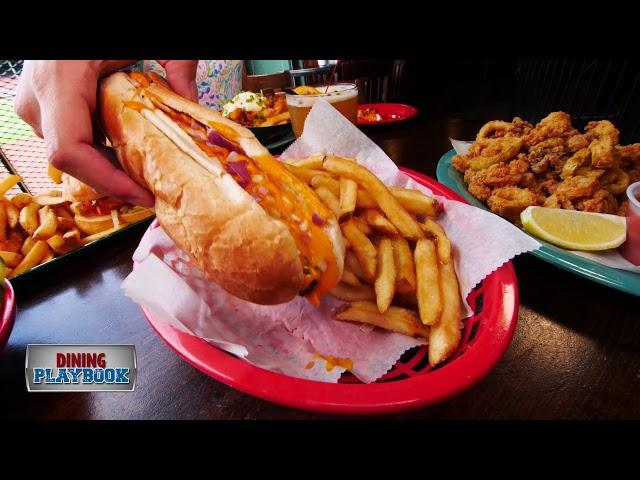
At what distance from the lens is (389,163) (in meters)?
1.50

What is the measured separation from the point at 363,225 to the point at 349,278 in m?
0.20

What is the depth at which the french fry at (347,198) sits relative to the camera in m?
1.08

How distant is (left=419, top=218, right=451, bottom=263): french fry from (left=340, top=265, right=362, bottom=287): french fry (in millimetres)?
261

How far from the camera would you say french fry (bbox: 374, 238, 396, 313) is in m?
0.96

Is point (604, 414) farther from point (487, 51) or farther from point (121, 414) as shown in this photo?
point (121, 414)

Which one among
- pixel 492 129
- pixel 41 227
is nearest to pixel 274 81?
pixel 492 129

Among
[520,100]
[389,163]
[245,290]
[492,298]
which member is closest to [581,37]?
[492,298]

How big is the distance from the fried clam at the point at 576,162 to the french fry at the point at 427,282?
0.84 meters

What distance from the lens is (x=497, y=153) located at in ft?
5.46

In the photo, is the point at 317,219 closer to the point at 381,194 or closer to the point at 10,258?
the point at 381,194

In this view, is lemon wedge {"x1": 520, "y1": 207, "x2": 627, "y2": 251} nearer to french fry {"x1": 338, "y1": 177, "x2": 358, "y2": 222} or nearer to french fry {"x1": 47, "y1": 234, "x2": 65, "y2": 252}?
french fry {"x1": 338, "y1": 177, "x2": 358, "y2": 222}

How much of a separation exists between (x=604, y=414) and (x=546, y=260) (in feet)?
1.54

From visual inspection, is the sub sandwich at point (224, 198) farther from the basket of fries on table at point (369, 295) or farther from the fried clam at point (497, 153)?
the fried clam at point (497, 153)

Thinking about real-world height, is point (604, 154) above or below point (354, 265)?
above
